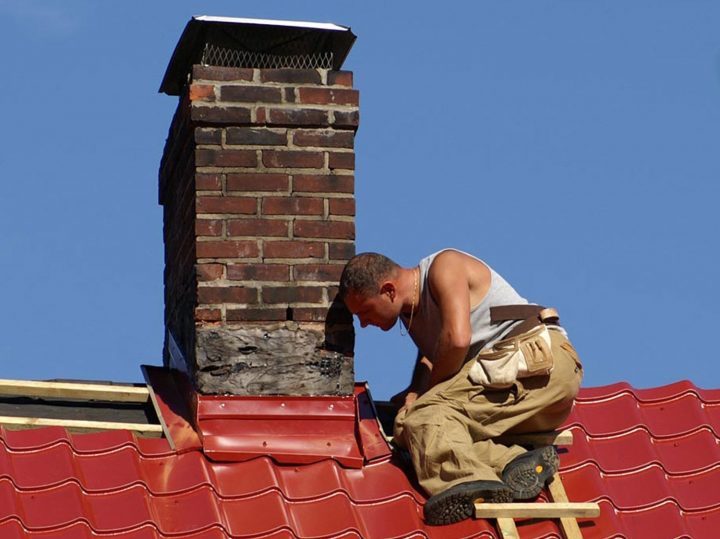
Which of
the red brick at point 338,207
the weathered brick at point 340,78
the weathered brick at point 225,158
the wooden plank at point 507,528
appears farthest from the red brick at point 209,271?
the wooden plank at point 507,528

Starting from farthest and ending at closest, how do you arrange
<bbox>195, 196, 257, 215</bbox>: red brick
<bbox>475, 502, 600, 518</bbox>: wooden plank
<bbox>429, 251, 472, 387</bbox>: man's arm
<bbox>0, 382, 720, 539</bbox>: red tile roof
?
<bbox>195, 196, 257, 215</bbox>: red brick < <bbox>429, 251, 472, 387</bbox>: man's arm < <bbox>475, 502, 600, 518</bbox>: wooden plank < <bbox>0, 382, 720, 539</bbox>: red tile roof

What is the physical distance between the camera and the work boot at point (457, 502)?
21.4ft

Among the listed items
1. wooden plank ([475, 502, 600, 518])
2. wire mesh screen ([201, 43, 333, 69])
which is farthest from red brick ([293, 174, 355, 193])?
wooden plank ([475, 502, 600, 518])

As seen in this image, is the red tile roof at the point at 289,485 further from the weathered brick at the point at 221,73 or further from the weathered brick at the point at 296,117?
the weathered brick at the point at 221,73

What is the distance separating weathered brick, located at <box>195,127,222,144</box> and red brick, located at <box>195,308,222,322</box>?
81cm

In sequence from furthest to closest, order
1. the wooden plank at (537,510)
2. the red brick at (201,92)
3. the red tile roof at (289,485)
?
the red brick at (201,92), the wooden plank at (537,510), the red tile roof at (289,485)

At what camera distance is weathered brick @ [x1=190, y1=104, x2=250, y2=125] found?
7.43 metres

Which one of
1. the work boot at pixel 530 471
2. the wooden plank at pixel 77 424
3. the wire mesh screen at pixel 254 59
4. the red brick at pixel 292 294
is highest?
the wire mesh screen at pixel 254 59

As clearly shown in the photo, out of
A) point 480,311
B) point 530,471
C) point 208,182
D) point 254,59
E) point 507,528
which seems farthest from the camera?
point 254,59

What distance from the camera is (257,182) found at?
7395 mm

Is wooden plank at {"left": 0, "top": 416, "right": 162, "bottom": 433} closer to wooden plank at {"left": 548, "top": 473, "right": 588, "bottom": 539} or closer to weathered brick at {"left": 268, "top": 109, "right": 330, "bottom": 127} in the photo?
weathered brick at {"left": 268, "top": 109, "right": 330, "bottom": 127}

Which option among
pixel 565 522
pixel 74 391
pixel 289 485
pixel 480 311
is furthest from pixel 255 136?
pixel 565 522

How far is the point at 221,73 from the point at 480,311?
1.70m

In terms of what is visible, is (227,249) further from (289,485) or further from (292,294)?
(289,485)
